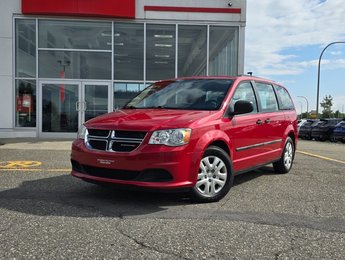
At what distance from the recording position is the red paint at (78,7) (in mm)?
16172

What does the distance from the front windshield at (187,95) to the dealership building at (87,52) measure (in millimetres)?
9764

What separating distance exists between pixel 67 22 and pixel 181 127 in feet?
43.0

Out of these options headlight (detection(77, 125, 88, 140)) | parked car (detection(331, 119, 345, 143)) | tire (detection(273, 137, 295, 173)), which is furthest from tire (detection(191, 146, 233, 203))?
parked car (detection(331, 119, 345, 143))

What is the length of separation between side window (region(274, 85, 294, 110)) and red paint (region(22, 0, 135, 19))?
9.58m

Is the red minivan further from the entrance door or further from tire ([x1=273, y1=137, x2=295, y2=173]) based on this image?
the entrance door

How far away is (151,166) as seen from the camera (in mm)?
5020

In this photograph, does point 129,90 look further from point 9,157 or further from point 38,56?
point 9,157

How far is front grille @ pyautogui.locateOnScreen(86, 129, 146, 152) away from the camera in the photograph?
513 centimetres

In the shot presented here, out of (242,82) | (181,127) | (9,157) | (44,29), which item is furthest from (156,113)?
(44,29)

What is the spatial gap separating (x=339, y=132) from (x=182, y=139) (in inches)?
827

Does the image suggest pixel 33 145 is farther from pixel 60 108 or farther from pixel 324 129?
pixel 324 129

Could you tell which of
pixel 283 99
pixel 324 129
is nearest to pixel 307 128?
pixel 324 129

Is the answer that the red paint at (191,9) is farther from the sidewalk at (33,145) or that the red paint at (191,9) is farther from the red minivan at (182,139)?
the red minivan at (182,139)

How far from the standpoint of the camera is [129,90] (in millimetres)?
17078
